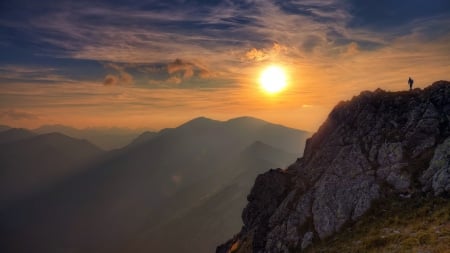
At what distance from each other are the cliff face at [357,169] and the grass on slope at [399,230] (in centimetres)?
231

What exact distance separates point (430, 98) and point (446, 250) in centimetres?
4291

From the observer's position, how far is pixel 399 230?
1826 inches

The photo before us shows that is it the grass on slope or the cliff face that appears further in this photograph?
the cliff face

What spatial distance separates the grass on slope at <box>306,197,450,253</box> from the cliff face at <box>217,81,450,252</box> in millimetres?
2315

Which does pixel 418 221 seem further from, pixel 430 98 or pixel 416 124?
pixel 430 98

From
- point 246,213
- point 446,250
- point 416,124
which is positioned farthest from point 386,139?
point 246,213

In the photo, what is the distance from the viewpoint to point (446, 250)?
3559 cm

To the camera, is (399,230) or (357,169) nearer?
(399,230)

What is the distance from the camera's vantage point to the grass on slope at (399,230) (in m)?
39.9

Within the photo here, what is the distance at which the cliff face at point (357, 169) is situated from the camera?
5797 centimetres

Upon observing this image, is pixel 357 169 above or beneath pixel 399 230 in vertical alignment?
above

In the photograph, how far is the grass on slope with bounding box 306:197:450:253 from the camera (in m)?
39.9

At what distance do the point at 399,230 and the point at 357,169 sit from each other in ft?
67.8

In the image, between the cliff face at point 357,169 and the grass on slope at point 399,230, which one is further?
the cliff face at point 357,169
